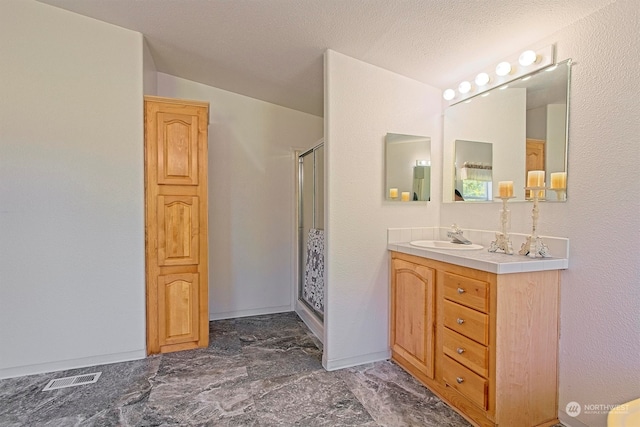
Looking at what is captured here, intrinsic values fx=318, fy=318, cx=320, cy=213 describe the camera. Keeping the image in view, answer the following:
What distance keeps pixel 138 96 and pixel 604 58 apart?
3072 millimetres

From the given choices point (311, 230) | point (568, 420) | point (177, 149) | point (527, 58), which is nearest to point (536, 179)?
point (527, 58)

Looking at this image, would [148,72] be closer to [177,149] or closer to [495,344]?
[177,149]

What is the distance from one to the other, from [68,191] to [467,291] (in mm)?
2876

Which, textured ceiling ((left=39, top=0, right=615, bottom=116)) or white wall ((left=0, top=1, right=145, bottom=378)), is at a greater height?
textured ceiling ((left=39, top=0, right=615, bottom=116))

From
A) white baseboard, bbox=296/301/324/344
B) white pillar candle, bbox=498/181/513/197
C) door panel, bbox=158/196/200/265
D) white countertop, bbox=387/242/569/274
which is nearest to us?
white countertop, bbox=387/242/569/274

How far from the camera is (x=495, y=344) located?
64.2 inches

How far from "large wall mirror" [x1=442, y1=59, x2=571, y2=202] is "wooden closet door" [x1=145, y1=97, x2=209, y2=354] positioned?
211 centimetres

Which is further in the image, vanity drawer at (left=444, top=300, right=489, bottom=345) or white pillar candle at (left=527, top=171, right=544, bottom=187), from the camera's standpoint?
white pillar candle at (left=527, top=171, right=544, bottom=187)

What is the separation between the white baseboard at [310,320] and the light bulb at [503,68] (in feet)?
7.95

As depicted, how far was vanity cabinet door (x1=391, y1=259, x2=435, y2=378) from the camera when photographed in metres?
2.13

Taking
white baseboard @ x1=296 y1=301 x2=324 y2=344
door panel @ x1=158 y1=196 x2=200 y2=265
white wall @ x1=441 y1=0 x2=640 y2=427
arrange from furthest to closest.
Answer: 1. white baseboard @ x1=296 y1=301 x2=324 y2=344
2. door panel @ x1=158 y1=196 x2=200 y2=265
3. white wall @ x1=441 y1=0 x2=640 y2=427

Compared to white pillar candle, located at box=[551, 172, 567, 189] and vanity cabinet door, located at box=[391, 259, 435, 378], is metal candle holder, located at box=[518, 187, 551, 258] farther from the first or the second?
vanity cabinet door, located at box=[391, 259, 435, 378]

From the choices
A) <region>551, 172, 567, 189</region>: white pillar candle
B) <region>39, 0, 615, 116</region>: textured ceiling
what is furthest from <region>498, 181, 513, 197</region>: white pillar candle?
<region>39, 0, 615, 116</region>: textured ceiling

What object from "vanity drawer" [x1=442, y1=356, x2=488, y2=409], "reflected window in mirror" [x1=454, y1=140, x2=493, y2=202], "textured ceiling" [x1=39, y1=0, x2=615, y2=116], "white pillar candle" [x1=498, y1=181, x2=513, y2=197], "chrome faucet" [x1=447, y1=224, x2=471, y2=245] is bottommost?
"vanity drawer" [x1=442, y1=356, x2=488, y2=409]
